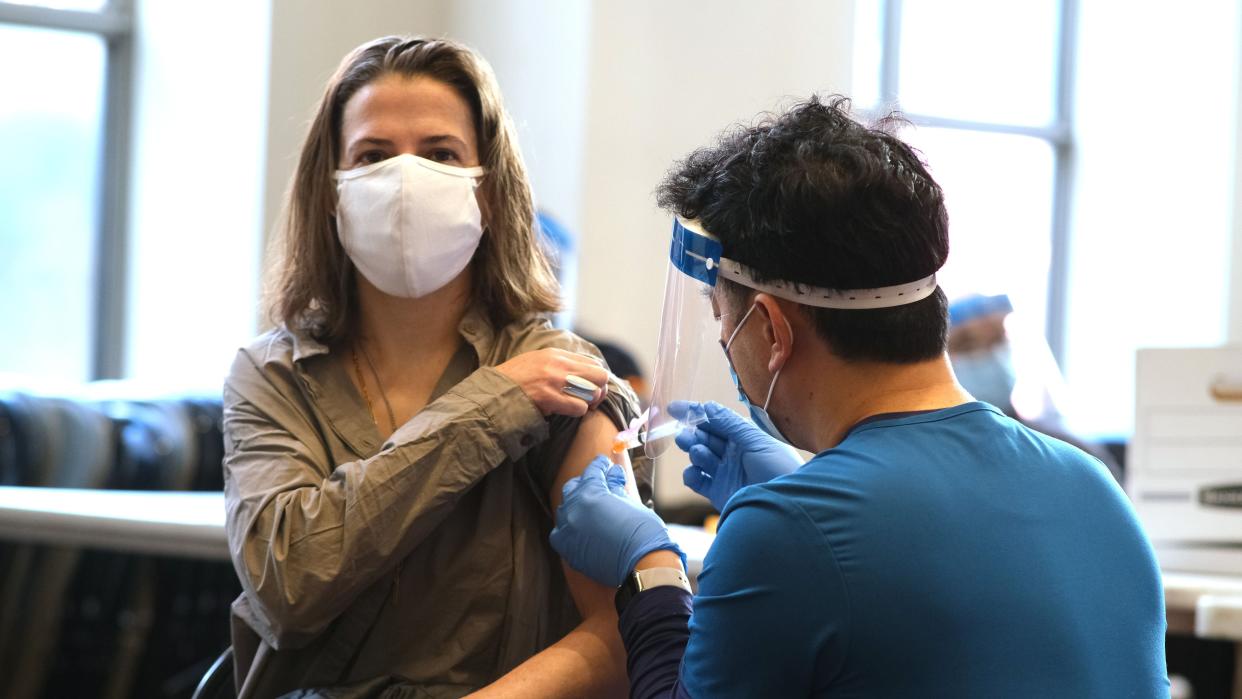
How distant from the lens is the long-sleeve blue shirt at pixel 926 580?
3.30 ft

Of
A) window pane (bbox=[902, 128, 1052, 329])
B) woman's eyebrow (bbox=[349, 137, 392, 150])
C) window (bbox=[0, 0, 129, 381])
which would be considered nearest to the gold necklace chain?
woman's eyebrow (bbox=[349, 137, 392, 150])

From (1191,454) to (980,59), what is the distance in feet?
9.25

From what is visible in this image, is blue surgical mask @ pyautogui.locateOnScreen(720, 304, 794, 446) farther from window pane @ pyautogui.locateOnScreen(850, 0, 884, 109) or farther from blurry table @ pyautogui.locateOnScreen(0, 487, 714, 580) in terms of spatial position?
window pane @ pyautogui.locateOnScreen(850, 0, 884, 109)

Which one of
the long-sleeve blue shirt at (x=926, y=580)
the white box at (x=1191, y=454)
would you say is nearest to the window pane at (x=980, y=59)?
the white box at (x=1191, y=454)

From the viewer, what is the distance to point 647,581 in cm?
128

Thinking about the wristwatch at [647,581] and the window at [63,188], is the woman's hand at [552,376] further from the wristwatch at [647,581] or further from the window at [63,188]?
the window at [63,188]

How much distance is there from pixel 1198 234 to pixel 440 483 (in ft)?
13.6

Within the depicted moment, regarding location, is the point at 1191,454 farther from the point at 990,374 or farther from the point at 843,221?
the point at 843,221

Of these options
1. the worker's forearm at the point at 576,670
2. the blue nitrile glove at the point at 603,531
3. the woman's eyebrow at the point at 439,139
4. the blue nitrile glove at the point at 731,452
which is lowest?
the worker's forearm at the point at 576,670

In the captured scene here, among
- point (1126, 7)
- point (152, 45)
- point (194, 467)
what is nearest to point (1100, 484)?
point (194, 467)

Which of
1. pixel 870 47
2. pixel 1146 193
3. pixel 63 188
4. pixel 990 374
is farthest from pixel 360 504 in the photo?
pixel 1146 193

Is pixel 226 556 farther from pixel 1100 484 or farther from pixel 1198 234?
pixel 1198 234

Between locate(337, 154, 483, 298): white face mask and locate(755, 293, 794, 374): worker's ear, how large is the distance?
48cm

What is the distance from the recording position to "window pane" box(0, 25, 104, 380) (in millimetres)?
3699
